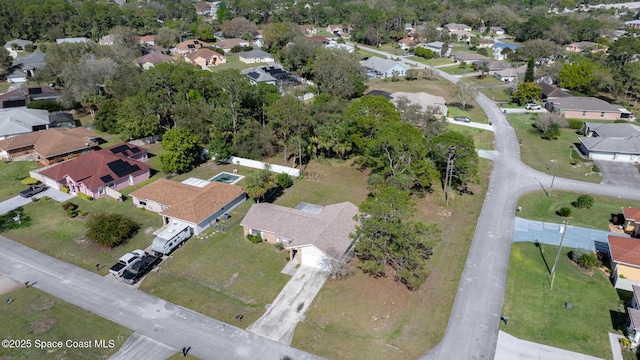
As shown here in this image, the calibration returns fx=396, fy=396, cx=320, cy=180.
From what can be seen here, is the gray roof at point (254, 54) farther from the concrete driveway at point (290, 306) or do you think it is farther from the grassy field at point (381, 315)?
the grassy field at point (381, 315)

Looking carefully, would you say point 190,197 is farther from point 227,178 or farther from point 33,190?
point 33,190

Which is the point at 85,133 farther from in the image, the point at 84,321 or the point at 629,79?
the point at 629,79

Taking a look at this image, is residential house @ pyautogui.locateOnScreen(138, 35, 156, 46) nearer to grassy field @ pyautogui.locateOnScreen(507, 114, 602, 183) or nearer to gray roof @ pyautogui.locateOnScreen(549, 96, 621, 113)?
grassy field @ pyautogui.locateOnScreen(507, 114, 602, 183)

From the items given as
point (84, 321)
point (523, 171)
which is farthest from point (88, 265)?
point (523, 171)

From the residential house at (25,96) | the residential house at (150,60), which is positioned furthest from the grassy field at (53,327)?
the residential house at (150,60)

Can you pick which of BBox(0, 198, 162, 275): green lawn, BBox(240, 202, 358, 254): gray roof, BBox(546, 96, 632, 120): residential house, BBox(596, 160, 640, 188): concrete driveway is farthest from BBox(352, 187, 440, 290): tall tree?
BBox(546, 96, 632, 120): residential house

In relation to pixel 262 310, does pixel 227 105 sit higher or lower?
higher

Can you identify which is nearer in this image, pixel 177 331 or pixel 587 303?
pixel 177 331
